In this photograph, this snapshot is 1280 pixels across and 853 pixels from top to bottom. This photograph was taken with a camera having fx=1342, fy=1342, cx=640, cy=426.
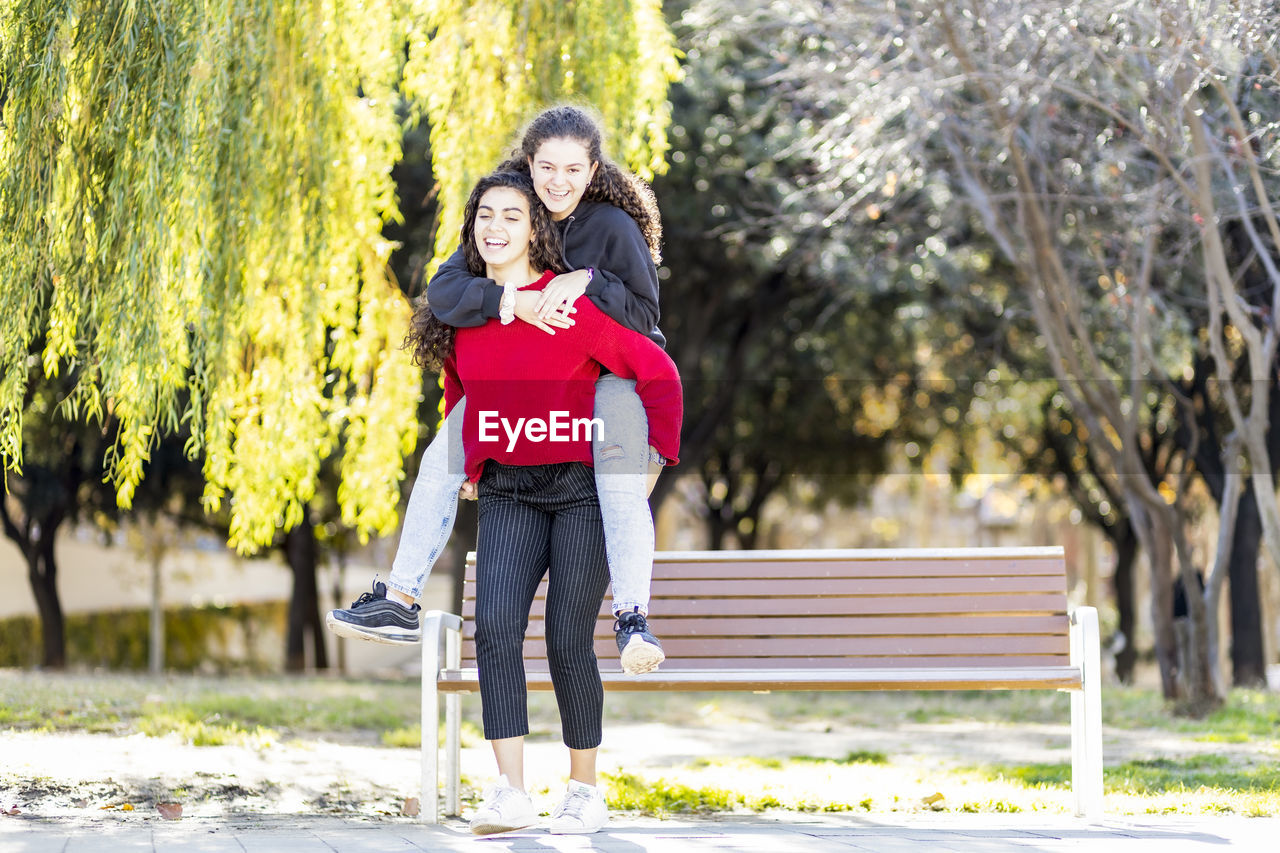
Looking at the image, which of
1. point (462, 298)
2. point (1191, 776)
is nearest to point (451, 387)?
point (462, 298)

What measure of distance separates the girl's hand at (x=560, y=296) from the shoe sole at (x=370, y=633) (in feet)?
3.12

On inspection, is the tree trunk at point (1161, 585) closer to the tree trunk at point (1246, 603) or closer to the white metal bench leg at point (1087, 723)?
the tree trunk at point (1246, 603)

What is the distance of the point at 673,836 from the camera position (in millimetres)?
3711

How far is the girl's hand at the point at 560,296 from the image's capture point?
143 inches

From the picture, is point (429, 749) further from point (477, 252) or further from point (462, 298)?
point (477, 252)

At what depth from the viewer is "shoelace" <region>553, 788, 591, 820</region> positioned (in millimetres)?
3674

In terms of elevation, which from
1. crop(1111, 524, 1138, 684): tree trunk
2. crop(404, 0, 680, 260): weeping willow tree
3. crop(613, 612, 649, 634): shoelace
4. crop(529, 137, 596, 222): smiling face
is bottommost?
crop(1111, 524, 1138, 684): tree trunk

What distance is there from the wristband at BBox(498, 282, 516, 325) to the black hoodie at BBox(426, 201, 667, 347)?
14 mm

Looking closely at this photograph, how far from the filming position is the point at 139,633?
79.3 feet

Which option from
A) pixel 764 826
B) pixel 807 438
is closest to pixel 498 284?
pixel 764 826

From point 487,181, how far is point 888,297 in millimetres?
11499

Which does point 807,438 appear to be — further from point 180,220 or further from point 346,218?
point 180,220

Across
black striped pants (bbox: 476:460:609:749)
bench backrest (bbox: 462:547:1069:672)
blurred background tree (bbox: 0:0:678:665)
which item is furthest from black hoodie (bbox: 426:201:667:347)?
blurred background tree (bbox: 0:0:678:665)

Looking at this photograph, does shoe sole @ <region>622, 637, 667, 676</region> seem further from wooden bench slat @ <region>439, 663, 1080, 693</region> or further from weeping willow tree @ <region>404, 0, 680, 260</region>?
weeping willow tree @ <region>404, 0, 680, 260</region>
